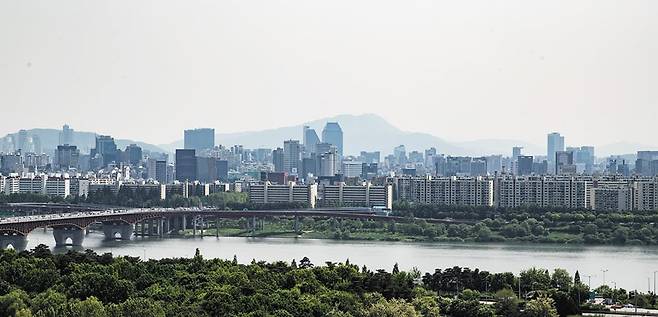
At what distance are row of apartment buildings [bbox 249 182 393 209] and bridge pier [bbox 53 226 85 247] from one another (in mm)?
15667

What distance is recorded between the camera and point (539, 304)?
47.6 feet

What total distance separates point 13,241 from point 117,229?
7438 millimetres

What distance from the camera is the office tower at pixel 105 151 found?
271ft

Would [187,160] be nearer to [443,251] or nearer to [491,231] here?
[491,231]

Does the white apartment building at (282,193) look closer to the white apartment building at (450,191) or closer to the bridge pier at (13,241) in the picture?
the white apartment building at (450,191)

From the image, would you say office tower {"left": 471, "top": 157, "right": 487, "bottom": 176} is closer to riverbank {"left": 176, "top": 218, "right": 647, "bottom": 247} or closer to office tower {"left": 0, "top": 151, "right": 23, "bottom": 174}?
office tower {"left": 0, "top": 151, "right": 23, "bottom": 174}

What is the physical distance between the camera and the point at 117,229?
109 ft

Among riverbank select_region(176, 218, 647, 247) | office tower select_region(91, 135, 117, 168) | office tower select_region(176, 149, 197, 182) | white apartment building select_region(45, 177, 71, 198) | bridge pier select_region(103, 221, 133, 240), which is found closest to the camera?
riverbank select_region(176, 218, 647, 247)

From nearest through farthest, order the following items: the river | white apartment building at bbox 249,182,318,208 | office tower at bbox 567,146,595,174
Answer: the river
white apartment building at bbox 249,182,318,208
office tower at bbox 567,146,595,174

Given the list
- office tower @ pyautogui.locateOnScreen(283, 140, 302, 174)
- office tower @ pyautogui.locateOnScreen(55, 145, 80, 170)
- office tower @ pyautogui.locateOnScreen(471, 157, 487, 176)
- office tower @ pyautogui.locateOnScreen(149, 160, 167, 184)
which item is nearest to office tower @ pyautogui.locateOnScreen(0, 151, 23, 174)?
office tower @ pyautogui.locateOnScreen(55, 145, 80, 170)

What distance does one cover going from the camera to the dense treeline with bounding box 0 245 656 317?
13.2 m

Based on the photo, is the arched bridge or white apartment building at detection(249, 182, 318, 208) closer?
the arched bridge

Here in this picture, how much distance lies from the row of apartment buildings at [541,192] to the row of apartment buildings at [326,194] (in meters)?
1.38

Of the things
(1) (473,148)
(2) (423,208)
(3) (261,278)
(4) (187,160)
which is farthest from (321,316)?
(1) (473,148)
